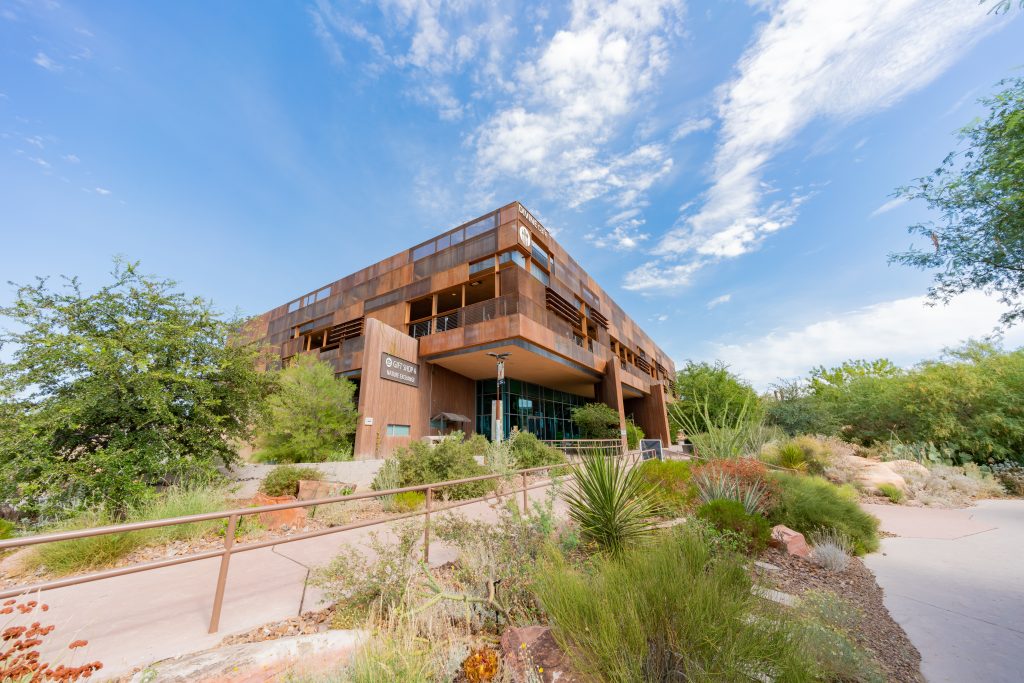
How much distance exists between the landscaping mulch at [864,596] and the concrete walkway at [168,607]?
419cm

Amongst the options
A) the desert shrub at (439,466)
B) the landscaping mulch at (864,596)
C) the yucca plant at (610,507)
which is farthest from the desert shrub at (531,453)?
the landscaping mulch at (864,596)

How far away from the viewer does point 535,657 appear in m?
2.56

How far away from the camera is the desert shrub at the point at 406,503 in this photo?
7.81 metres

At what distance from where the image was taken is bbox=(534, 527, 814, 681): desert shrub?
86.3 inches

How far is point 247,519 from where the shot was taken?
22.9 feet

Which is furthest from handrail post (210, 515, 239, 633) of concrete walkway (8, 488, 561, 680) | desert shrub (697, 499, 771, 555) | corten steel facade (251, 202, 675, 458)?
corten steel facade (251, 202, 675, 458)

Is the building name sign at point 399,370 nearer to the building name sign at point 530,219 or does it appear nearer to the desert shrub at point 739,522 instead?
the building name sign at point 530,219

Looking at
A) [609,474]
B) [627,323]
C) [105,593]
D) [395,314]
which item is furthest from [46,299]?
[627,323]

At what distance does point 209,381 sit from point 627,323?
105 ft

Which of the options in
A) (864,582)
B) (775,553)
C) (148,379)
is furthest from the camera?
(148,379)

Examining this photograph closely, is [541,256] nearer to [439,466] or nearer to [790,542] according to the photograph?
[439,466]

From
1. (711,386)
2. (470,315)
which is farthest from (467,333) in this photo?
(711,386)

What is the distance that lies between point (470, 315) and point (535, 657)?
58.0 feet

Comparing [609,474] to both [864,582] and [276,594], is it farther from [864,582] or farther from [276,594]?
[276,594]
